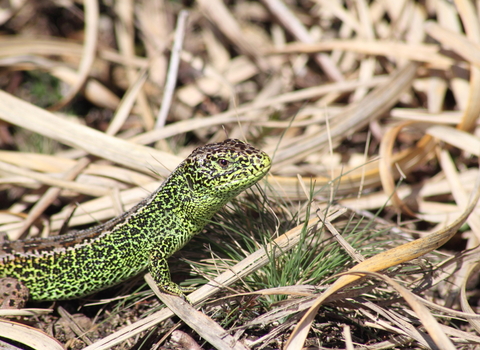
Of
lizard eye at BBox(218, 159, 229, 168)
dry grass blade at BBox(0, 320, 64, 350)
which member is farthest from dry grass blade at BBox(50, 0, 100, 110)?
lizard eye at BBox(218, 159, 229, 168)

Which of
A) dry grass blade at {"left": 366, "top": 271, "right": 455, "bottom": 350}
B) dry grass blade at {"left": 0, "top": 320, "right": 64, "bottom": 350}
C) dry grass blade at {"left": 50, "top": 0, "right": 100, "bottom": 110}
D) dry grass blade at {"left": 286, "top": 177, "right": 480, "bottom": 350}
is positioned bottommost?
dry grass blade at {"left": 366, "top": 271, "right": 455, "bottom": 350}

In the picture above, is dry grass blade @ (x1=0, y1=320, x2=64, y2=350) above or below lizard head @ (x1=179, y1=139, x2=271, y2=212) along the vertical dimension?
below

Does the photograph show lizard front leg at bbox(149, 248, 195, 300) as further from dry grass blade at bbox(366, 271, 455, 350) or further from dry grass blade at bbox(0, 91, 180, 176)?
dry grass blade at bbox(366, 271, 455, 350)

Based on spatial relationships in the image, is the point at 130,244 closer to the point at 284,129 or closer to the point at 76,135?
the point at 76,135

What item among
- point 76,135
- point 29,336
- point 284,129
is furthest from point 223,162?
point 284,129

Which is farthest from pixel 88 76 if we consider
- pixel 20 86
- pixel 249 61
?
pixel 249 61

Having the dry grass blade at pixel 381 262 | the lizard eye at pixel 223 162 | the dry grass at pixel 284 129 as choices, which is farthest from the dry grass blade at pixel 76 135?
the dry grass blade at pixel 381 262

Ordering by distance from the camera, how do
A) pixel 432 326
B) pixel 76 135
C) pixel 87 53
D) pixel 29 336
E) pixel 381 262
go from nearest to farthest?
pixel 432 326 < pixel 381 262 < pixel 29 336 < pixel 76 135 < pixel 87 53
